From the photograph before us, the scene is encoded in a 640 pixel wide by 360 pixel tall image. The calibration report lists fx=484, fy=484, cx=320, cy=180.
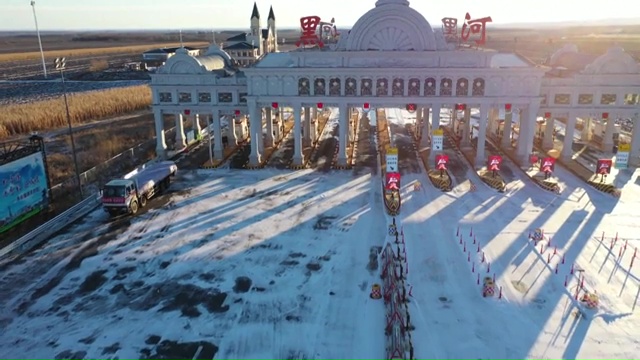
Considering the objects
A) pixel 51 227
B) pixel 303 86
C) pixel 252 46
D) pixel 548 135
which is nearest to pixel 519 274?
pixel 303 86

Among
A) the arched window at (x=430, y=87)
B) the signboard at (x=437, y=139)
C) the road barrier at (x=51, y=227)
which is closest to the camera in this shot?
the road barrier at (x=51, y=227)

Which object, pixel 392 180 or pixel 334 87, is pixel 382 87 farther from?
pixel 392 180

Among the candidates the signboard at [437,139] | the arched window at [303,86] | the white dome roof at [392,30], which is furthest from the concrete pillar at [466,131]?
the arched window at [303,86]

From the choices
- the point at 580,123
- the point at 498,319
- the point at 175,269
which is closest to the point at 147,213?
the point at 175,269

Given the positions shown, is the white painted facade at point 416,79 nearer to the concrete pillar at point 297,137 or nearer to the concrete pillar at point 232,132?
the concrete pillar at point 297,137

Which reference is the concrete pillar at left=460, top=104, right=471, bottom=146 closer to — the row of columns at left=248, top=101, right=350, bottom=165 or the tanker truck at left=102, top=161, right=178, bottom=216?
the row of columns at left=248, top=101, right=350, bottom=165

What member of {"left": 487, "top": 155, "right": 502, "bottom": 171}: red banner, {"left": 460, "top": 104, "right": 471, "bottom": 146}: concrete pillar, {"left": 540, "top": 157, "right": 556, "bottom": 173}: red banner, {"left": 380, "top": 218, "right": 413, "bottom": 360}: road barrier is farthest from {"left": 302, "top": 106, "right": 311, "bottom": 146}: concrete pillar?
{"left": 380, "top": 218, "right": 413, "bottom": 360}: road barrier
